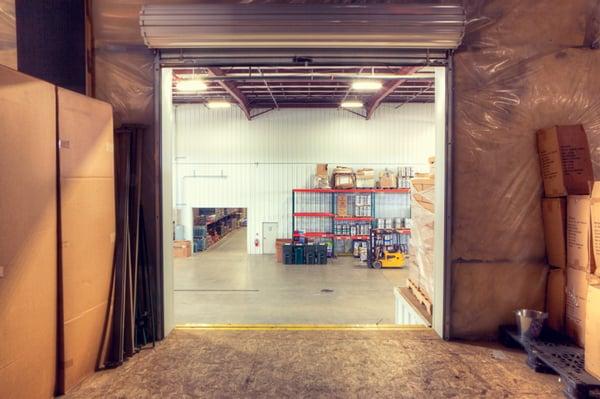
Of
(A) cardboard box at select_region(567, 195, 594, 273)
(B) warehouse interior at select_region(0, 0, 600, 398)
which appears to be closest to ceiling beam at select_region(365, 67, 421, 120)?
(B) warehouse interior at select_region(0, 0, 600, 398)

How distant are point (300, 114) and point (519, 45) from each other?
1027 centimetres

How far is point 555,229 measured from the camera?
9.92ft

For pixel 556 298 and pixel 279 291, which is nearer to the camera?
pixel 556 298

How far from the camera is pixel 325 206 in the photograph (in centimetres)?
1327

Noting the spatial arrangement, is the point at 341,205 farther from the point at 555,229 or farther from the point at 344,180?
the point at 555,229

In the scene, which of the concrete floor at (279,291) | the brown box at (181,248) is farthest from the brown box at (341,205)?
the brown box at (181,248)

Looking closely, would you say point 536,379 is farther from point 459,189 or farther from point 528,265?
point 459,189

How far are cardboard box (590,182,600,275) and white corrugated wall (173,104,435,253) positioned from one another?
10738mm

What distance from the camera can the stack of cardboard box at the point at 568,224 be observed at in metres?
2.78

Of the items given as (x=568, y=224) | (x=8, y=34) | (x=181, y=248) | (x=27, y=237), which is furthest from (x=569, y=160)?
(x=181, y=248)

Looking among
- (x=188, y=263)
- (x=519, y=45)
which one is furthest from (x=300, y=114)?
(x=519, y=45)

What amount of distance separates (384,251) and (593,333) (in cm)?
936

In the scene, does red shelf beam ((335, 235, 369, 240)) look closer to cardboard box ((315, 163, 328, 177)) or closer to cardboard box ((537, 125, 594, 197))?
cardboard box ((315, 163, 328, 177))

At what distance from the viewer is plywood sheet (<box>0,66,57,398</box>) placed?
1983mm
